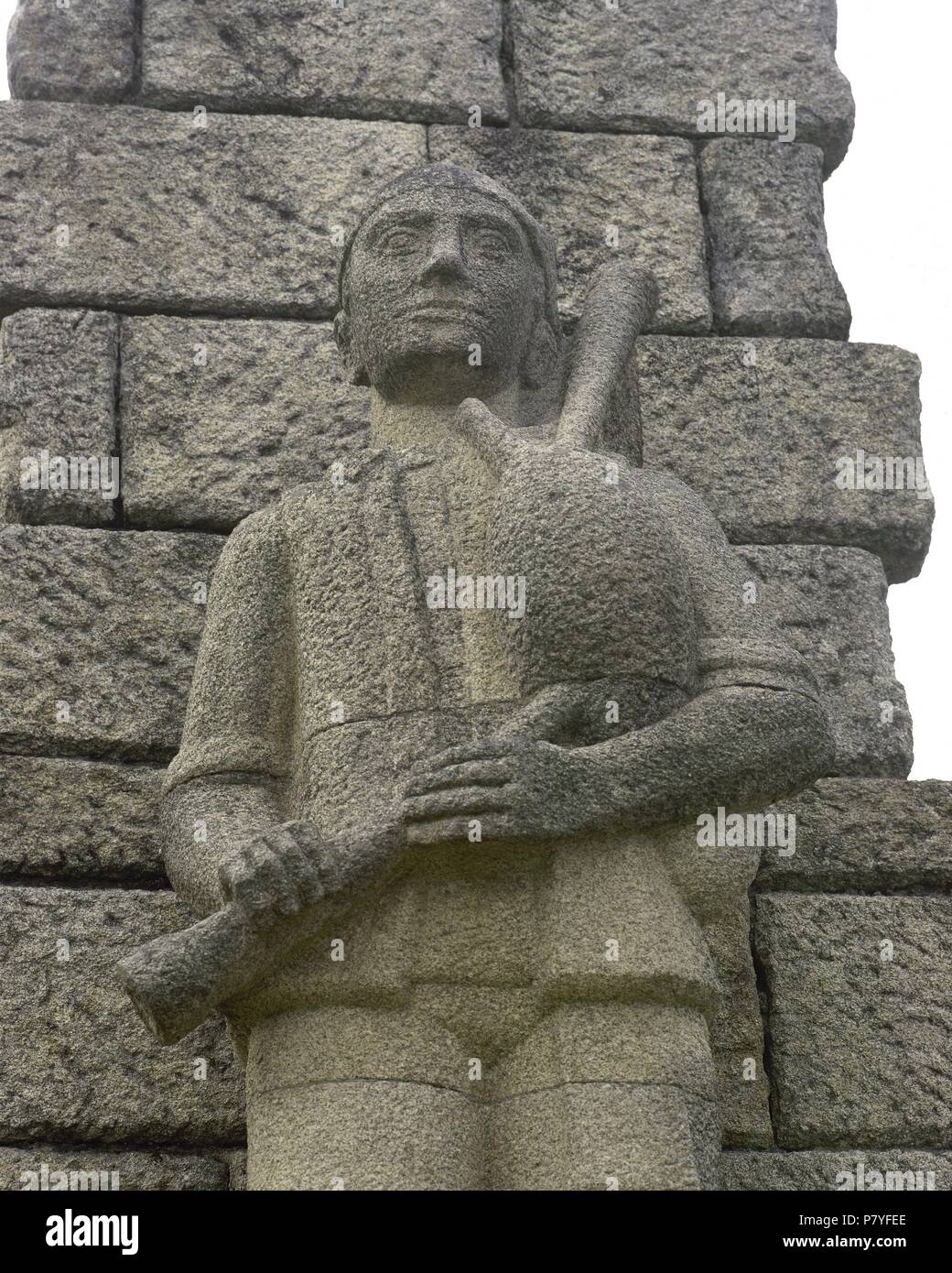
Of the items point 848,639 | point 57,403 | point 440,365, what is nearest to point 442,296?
point 440,365

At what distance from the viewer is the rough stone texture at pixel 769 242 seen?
19.8ft

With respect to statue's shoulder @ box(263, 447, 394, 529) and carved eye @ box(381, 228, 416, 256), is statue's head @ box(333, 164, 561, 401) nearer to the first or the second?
carved eye @ box(381, 228, 416, 256)

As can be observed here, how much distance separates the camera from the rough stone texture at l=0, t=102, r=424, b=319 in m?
5.87

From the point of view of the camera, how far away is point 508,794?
380cm

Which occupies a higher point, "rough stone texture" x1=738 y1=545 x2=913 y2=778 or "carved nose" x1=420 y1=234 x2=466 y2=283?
"carved nose" x1=420 y1=234 x2=466 y2=283

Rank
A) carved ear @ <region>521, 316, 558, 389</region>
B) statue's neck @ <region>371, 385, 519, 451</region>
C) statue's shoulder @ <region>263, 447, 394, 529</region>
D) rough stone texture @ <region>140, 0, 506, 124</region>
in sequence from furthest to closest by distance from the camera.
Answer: rough stone texture @ <region>140, 0, 506, 124</region> → carved ear @ <region>521, 316, 558, 389</region> → statue's neck @ <region>371, 385, 519, 451</region> → statue's shoulder @ <region>263, 447, 394, 529</region>

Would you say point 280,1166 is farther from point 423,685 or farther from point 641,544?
point 641,544

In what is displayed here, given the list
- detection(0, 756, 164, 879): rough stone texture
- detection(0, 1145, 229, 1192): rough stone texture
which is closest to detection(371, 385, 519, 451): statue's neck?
detection(0, 756, 164, 879): rough stone texture

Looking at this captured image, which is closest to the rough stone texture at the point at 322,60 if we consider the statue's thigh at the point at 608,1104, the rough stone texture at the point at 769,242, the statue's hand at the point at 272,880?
the rough stone texture at the point at 769,242

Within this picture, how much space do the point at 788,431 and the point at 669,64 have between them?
53.0 inches

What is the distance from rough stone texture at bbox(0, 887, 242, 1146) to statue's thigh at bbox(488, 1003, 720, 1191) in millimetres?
1101

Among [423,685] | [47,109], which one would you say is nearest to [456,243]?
[423,685]

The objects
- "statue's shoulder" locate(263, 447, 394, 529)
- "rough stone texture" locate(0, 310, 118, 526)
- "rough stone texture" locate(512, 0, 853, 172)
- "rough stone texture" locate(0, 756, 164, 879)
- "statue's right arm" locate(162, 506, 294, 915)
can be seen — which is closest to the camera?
"statue's right arm" locate(162, 506, 294, 915)

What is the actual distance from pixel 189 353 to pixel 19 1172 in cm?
230
